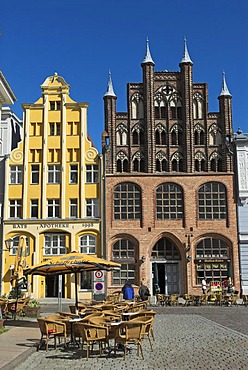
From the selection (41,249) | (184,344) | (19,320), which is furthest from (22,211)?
(184,344)

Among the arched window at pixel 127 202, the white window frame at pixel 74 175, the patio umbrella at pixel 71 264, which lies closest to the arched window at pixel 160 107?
the arched window at pixel 127 202

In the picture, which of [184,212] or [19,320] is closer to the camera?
[19,320]

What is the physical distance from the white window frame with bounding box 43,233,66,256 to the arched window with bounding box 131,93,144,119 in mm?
9780

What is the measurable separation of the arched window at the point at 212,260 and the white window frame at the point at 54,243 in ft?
29.5

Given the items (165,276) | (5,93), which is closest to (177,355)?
(5,93)

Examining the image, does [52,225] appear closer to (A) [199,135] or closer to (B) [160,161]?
(B) [160,161]

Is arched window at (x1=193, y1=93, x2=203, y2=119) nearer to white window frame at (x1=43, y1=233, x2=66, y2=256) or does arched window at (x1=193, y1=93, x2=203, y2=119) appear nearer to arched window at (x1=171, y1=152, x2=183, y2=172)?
arched window at (x1=171, y1=152, x2=183, y2=172)

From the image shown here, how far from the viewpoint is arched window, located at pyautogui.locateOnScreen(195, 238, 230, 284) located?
34.8m

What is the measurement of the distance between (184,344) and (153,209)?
22562mm

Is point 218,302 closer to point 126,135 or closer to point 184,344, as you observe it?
point 126,135

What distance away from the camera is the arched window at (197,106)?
3644cm

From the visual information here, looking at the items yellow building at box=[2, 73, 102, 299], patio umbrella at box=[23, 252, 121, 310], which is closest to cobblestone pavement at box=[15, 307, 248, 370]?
patio umbrella at box=[23, 252, 121, 310]

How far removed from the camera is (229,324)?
18031mm

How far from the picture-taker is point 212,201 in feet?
117
